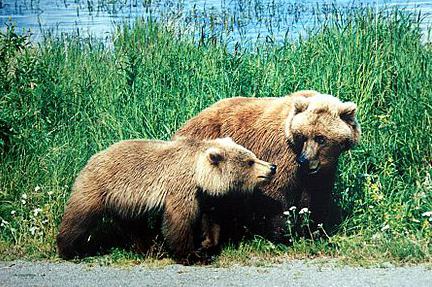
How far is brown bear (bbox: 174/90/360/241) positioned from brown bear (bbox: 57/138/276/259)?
0.28 m

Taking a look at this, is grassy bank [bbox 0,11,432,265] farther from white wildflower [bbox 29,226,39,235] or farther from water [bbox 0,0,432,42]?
water [bbox 0,0,432,42]

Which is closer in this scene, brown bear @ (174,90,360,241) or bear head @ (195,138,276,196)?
bear head @ (195,138,276,196)

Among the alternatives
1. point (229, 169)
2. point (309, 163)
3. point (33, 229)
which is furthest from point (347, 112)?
point (33, 229)

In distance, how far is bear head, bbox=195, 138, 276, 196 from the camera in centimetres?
618

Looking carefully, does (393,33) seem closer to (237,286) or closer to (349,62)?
(349,62)

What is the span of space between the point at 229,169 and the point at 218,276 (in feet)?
2.51

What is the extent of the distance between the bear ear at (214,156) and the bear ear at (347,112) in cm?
93

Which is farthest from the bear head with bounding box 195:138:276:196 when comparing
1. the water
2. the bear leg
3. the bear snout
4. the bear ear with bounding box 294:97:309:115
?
the water

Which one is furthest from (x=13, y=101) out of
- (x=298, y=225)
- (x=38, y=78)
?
(x=298, y=225)

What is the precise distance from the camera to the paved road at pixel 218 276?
5758 millimetres

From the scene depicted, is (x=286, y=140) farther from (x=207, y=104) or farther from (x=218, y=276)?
(x=207, y=104)

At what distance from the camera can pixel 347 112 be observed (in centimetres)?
638

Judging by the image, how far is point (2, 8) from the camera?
910 cm

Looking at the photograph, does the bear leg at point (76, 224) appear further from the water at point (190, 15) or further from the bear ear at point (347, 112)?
the water at point (190, 15)
